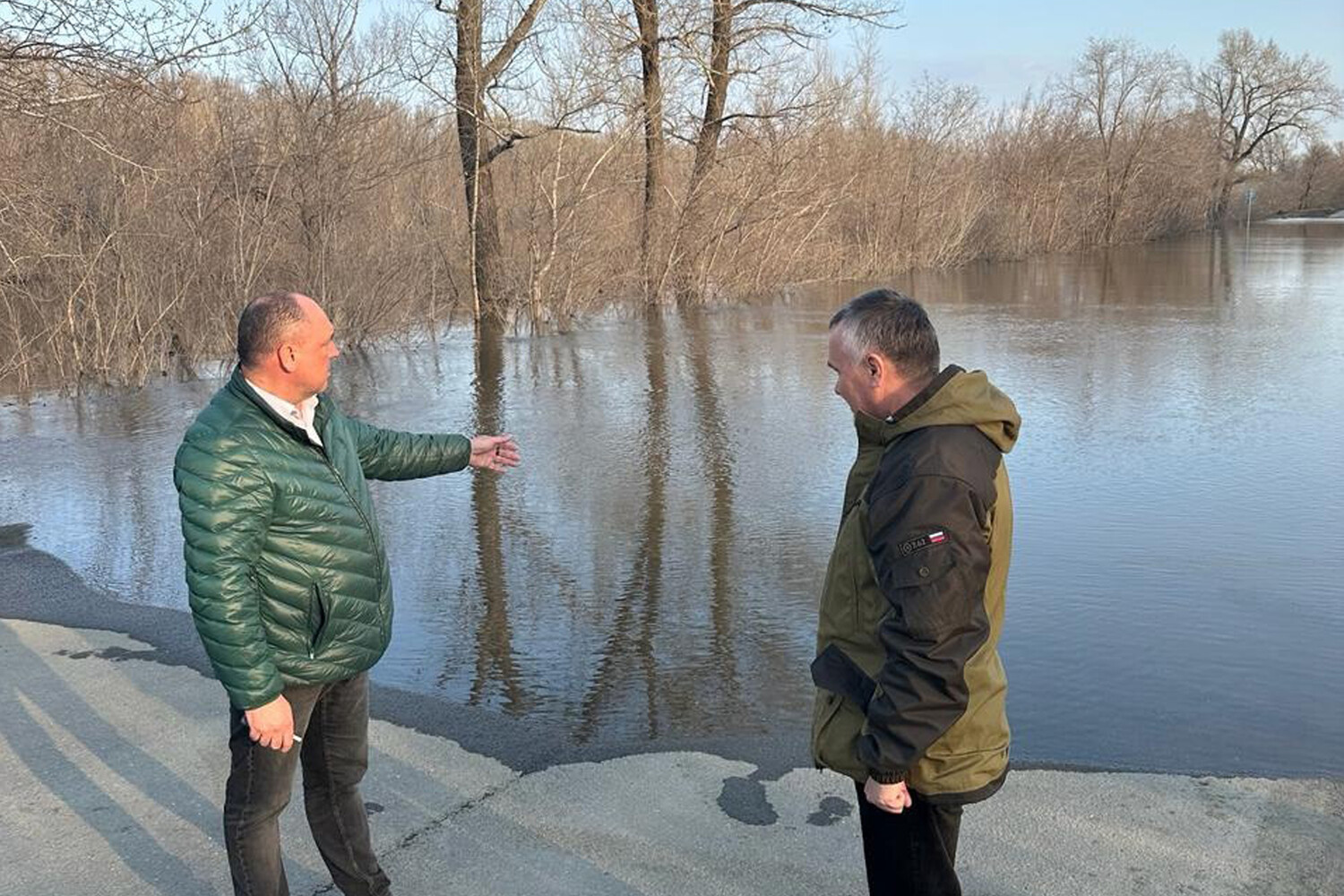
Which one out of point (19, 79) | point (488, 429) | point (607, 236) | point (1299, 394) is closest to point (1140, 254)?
point (607, 236)

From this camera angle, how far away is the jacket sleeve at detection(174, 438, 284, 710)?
269 centimetres

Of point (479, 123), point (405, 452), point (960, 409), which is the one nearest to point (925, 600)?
point (960, 409)

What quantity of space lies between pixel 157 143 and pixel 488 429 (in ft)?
20.9

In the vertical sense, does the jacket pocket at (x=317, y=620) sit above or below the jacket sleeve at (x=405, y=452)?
below

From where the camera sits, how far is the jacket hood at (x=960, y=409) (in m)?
2.33

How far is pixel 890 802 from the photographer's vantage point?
2355 mm

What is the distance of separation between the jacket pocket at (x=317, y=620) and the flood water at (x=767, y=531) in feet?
5.85

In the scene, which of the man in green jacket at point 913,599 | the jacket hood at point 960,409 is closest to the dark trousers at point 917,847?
the man in green jacket at point 913,599

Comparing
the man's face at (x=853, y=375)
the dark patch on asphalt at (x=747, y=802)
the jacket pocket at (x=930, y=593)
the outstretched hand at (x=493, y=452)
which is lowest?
the dark patch on asphalt at (x=747, y=802)

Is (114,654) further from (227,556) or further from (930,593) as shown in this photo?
(930,593)

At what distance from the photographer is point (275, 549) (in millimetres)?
2832

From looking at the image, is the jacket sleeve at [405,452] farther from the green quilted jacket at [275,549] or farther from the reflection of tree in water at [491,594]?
the reflection of tree in water at [491,594]

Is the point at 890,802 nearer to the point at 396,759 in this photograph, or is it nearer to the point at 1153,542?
the point at 396,759

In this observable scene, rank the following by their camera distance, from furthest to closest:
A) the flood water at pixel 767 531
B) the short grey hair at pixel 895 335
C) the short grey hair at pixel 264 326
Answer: the flood water at pixel 767 531, the short grey hair at pixel 264 326, the short grey hair at pixel 895 335
